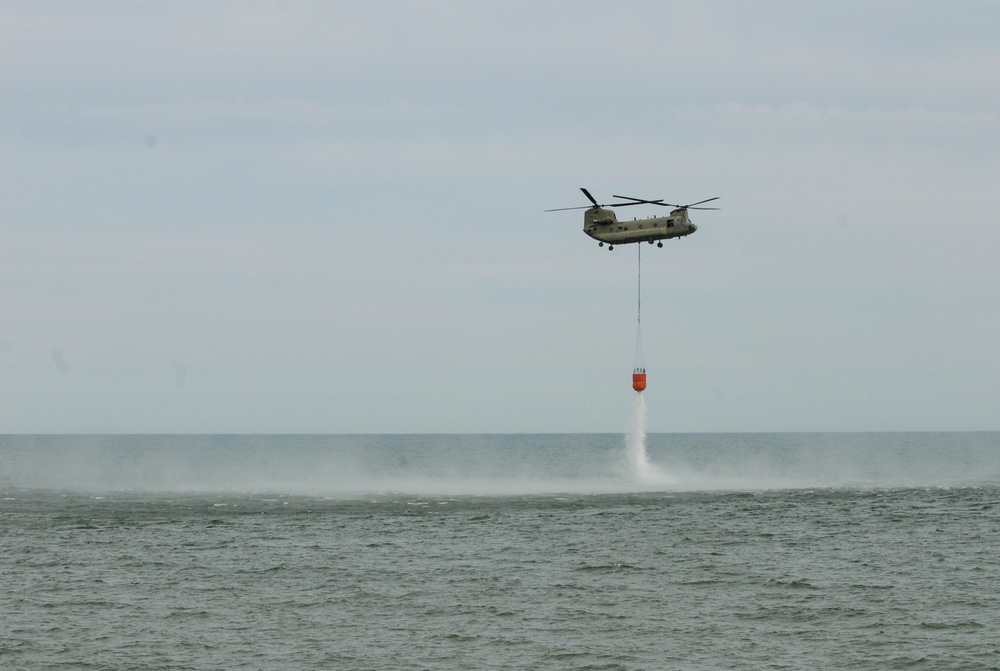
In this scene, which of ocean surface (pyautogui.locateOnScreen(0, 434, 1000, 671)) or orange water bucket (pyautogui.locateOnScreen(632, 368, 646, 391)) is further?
orange water bucket (pyautogui.locateOnScreen(632, 368, 646, 391))

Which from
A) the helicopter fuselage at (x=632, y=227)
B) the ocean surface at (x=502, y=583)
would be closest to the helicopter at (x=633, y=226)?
the helicopter fuselage at (x=632, y=227)

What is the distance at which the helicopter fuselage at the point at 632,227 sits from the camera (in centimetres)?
5919

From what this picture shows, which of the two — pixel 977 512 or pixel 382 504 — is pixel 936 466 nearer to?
pixel 977 512

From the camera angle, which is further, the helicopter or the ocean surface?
the helicopter

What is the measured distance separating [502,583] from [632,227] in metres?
24.5

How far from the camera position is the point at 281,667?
30.6m

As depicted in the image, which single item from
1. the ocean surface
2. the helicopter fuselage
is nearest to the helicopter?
the helicopter fuselage

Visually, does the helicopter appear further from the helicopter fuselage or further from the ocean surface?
the ocean surface

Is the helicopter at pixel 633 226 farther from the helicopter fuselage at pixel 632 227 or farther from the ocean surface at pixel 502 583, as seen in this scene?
the ocean surface at pixel 502 583

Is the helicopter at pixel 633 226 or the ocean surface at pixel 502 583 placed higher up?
the helicopter at pixel 633 226

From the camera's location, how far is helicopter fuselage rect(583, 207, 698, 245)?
59.2 metres

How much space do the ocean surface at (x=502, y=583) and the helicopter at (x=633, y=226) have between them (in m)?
15.5

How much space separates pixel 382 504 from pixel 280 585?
103ft

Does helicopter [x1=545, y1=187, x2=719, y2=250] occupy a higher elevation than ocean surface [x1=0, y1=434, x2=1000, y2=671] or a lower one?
higher
